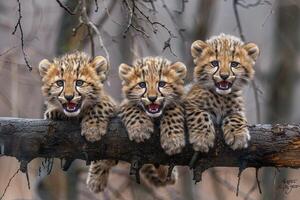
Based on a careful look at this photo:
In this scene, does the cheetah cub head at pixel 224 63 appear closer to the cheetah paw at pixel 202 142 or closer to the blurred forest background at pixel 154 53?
the cheetah paw at pixel 202 142

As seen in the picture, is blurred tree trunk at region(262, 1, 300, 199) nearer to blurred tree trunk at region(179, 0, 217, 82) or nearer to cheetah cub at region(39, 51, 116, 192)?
blurred tree trunk at region(179, 0, 217, 82)

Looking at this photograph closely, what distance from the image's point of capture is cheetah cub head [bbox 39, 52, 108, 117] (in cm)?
548

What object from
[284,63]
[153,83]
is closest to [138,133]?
[153,83]

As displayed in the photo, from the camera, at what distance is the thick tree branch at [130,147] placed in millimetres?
5492

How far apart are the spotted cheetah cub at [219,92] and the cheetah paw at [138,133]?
0.31 metres

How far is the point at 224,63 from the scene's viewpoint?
5.69 m

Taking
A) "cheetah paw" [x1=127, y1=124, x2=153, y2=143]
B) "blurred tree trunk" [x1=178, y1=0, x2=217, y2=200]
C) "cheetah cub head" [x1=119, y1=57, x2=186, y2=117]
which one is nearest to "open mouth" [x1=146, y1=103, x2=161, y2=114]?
"cheetah cub head" [x1=119, y1=57, x2=186, y2=117]

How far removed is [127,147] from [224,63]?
91 cm

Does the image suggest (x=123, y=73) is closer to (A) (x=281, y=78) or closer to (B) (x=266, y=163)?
(B) (x=266, y=163)

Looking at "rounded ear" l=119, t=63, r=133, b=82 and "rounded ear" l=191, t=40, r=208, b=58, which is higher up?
"rounded ear" l=191, t=40, r=208, b=58

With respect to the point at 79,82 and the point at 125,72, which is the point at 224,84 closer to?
the point at 125,72

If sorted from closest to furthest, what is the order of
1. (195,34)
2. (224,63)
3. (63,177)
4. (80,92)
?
(80,92) < (224,63) < (63,177) < (195,34)

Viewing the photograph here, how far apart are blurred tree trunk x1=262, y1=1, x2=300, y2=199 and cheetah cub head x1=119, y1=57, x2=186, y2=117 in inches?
161

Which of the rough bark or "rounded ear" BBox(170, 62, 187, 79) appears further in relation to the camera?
"rounded ear" BBox(170, 62, 187, 79)
